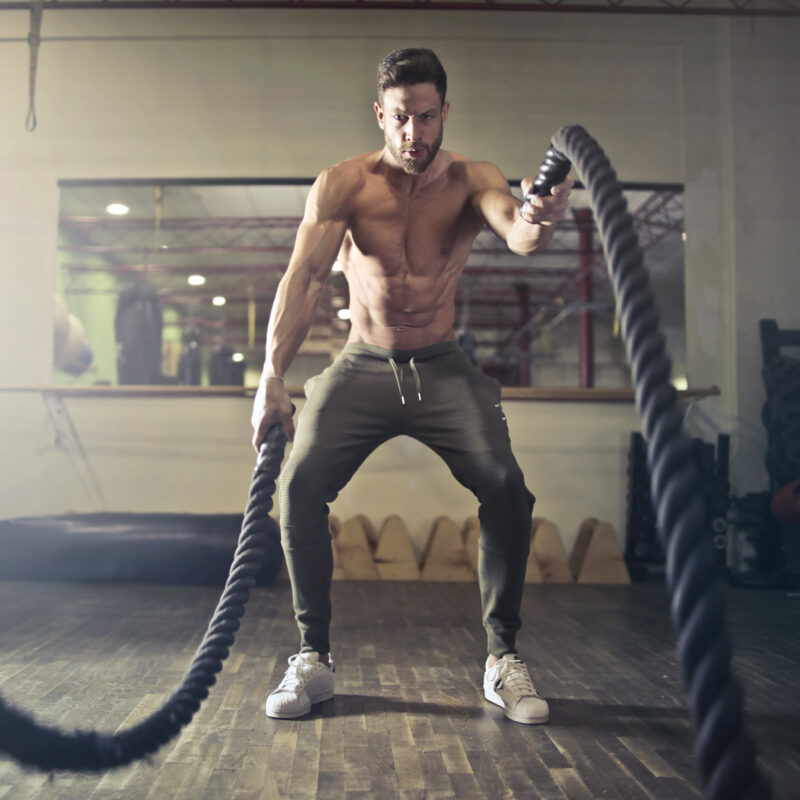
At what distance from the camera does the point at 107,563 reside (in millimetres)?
3580

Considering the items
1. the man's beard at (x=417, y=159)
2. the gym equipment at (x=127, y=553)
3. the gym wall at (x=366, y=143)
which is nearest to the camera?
the man's beard at (x=417, y=159)

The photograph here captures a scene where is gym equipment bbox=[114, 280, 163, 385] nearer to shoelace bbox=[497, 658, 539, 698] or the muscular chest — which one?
the muscular chest

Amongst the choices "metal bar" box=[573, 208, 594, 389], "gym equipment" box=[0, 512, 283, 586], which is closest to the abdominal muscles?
"gym equipment" box=[0, 512, 283, 586]

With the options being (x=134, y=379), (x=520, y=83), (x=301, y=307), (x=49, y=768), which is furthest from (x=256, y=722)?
(x=520, y=83)

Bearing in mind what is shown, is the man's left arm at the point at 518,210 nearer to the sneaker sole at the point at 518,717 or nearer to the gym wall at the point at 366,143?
the sneaker sole at the point at 518,717

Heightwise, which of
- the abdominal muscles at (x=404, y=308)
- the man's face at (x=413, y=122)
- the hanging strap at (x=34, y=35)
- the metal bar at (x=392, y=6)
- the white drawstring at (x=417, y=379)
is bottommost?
the white drawstring at (x=417, y=379)

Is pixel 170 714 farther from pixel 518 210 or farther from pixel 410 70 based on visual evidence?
pixel 410 70

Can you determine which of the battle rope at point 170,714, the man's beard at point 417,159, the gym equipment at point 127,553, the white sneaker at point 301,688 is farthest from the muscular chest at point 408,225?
the gym equipment at point 127,553

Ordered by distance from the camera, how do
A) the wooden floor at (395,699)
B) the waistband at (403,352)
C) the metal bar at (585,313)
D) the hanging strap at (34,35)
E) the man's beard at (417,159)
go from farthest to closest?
the metal bar at (585,313), the hanging strap at (34,35), the waistband at (403,352), the man's beard at (417,159), the wooden floor at (395,699)

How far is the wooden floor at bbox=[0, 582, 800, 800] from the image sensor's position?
52.0 inches

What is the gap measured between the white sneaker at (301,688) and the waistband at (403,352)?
0.73 meters

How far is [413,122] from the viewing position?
1695 millimetres

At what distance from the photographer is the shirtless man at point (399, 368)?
1.70 m

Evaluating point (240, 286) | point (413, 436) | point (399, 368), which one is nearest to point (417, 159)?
point (399, 368)
